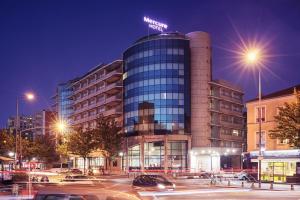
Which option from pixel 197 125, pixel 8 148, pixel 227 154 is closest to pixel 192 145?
pixel 197 125

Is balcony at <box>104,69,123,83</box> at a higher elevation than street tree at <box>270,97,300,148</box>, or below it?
higher

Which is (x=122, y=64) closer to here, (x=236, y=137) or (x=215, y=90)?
(x=215, y=90)

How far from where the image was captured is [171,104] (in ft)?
304

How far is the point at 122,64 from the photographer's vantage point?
105188mm

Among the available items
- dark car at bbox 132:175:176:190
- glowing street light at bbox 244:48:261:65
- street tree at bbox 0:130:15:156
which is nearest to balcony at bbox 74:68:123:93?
street tree at bbox 0:130:15:156

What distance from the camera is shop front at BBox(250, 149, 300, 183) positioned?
53750mm

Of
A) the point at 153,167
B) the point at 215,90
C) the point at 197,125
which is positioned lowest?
the point at 153,167

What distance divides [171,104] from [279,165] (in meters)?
38.8

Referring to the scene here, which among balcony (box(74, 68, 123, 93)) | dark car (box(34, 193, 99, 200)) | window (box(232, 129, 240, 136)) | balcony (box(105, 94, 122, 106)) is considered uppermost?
balcony (box(74, 68, 123, 93))

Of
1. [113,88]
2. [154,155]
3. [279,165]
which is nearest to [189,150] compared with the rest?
[154,155]

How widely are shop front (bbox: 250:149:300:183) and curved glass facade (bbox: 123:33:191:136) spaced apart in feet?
119

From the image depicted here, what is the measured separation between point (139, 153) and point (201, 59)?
22.1 m

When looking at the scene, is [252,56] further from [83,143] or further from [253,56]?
[83,143]

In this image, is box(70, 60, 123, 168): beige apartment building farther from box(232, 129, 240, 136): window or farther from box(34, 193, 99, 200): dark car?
box(34, 193, 99, 200): dark car
